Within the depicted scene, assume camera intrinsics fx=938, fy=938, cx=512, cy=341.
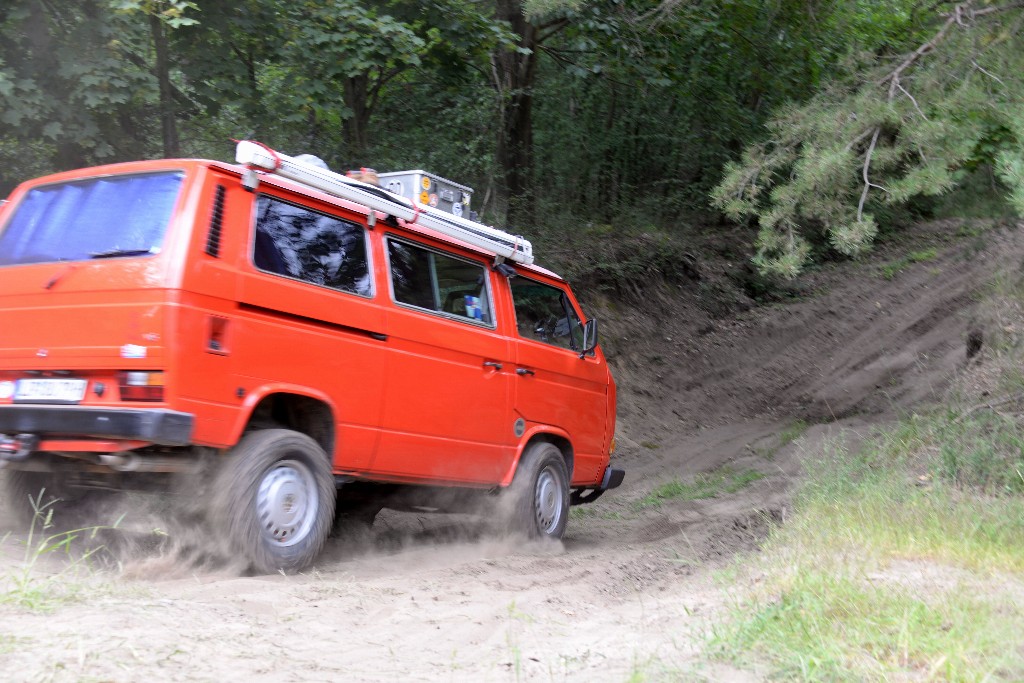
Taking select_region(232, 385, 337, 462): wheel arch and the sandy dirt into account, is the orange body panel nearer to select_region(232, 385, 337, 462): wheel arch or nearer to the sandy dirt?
select_region(232, 385, 337, 462): wheel arch

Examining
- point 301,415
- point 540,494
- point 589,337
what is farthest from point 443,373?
point 589,337

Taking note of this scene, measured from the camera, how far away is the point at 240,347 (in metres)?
4.77

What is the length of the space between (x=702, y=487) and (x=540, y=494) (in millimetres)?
3334

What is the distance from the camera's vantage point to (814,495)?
6.77 metres

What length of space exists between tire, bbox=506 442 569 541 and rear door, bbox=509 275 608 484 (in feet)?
0.80

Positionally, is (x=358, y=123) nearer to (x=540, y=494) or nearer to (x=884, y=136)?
(x=884, y=136)

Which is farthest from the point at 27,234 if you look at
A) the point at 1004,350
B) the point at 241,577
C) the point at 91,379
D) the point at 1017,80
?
the point at 1004,350

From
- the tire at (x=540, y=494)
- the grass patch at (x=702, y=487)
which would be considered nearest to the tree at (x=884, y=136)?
the grass patch at (x=702, y=487)

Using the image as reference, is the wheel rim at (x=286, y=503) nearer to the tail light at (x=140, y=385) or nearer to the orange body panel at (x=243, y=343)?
the orange body panel at (x=243, y=343)

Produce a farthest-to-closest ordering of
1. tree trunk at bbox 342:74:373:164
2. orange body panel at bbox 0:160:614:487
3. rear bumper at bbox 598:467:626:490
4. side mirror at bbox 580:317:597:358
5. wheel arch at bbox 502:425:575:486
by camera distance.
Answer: tree trunk at bbox 342:74:373:164 → rear bumper at bbox 598:467:626:490 → side mirror at bbox 580:317:597:358 → wheel arch at bbox 502:425:575:486 → orange body panel at bbox 0:160:614:487

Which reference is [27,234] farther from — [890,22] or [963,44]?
[890,22]

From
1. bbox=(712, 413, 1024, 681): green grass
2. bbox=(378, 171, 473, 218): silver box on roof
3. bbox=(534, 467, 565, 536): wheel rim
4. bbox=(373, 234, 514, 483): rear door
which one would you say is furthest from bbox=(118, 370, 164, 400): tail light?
bbox=(534, 467, 565, 536): wheel rim

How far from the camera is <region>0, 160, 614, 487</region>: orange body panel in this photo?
4.52m

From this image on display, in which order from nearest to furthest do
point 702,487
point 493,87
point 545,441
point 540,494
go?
point 540,494
point 545,441
point 702,487
point 493,87
